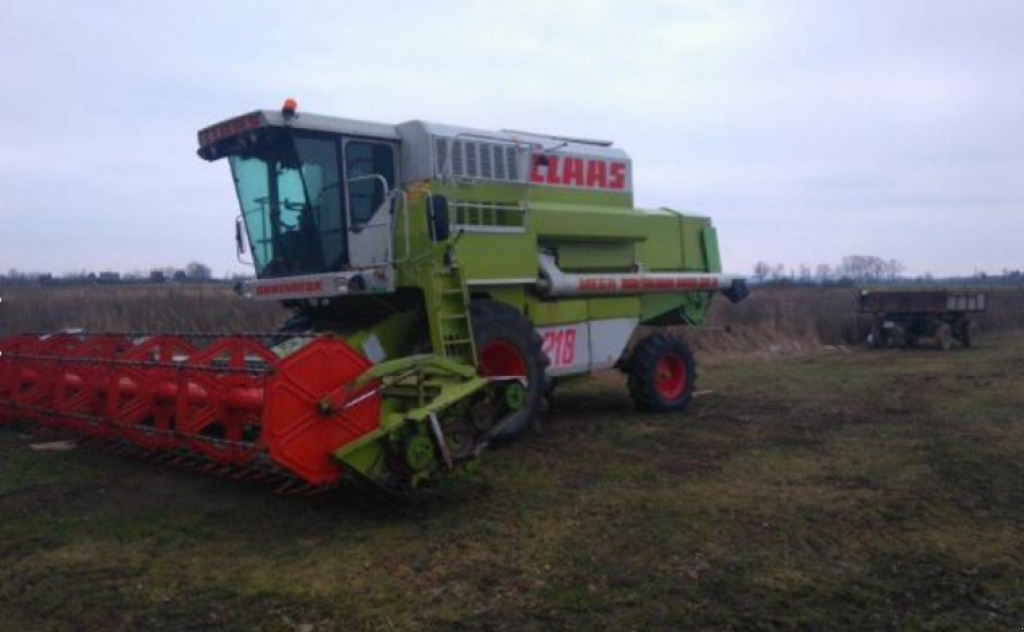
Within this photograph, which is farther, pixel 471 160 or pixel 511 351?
pixel 471 160

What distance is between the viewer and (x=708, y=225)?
13148 millimetres

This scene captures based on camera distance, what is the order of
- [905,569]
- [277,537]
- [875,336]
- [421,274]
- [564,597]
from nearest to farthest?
1. [564,597]
2. [905,569]
3. [277,537]
4. [421,274]
5. [875,336]

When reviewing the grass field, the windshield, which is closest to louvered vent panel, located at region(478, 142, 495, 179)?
the windshield

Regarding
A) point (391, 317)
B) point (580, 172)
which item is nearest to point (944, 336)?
point (580, 172)

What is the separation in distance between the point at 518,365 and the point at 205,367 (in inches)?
137

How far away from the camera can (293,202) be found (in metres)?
9.45

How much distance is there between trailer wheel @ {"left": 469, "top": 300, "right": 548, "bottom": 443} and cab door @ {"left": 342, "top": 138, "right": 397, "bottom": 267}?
3.49 ft

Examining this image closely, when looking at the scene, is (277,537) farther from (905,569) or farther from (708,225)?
(708,225)

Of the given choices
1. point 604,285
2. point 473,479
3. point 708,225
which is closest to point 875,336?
point 708,225

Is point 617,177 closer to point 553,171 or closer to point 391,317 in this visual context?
point 553,171

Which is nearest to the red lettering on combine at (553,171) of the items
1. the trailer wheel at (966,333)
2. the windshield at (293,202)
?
the windshield at (293,202)

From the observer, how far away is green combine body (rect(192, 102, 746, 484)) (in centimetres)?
889

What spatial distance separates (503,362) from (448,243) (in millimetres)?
1294

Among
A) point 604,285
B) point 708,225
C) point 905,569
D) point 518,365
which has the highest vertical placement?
point 708,225
